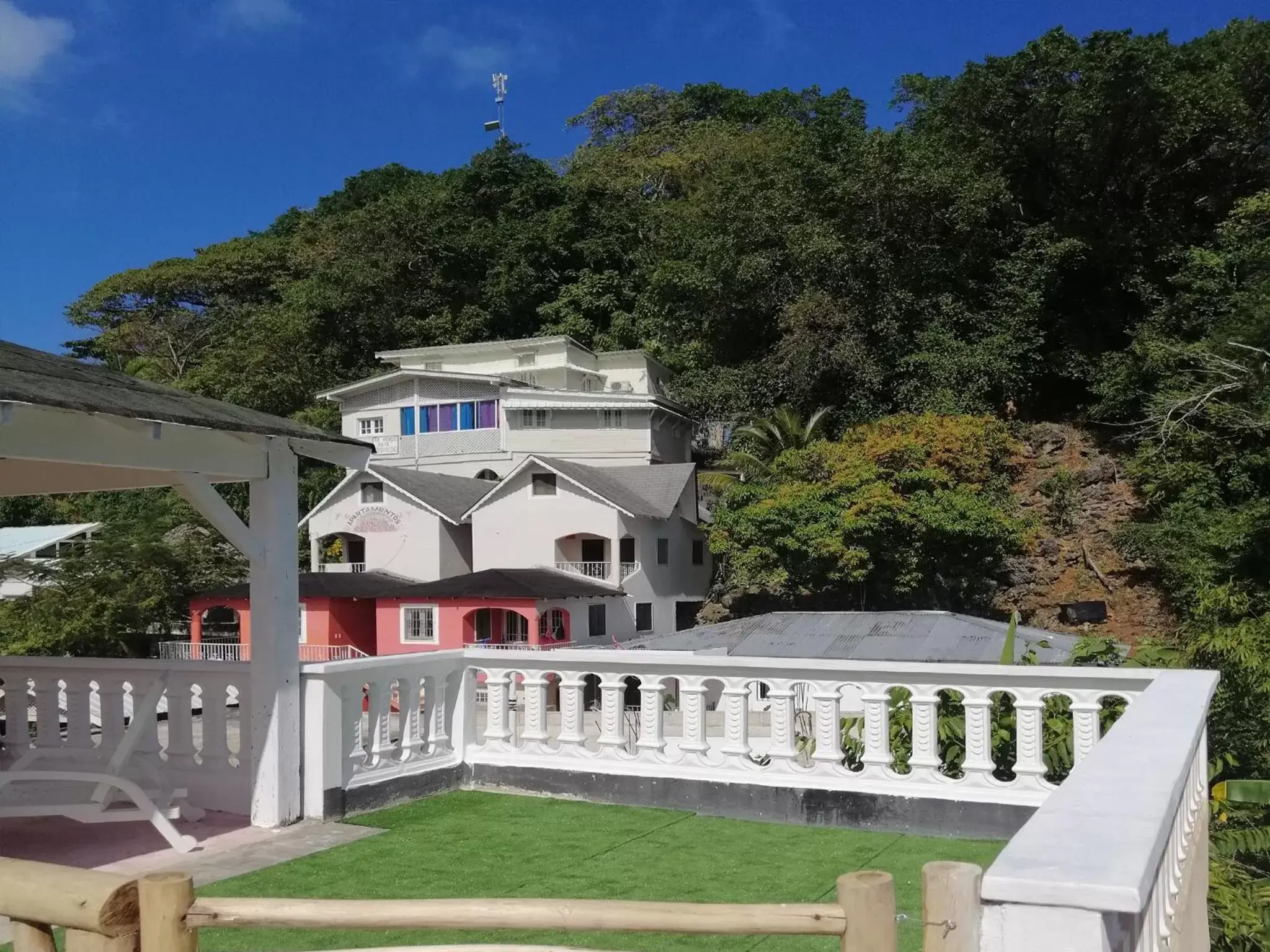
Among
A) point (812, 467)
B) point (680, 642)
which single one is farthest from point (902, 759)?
point (812, 467)

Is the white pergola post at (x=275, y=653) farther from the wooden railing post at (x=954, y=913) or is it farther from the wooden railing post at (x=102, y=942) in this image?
the wooden railing post at (x=954, y=913)

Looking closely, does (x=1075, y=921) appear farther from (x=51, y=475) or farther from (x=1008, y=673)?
(x=51, y=475)

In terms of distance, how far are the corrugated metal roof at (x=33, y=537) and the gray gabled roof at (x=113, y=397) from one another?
26.6m

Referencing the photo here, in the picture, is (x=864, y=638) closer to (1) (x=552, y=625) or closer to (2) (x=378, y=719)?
(2) (x=378, y=719)

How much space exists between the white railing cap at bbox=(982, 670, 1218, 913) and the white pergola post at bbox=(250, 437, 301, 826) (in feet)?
16.5

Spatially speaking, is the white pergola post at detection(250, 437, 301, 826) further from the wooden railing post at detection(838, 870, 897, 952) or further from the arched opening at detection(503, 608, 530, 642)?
the arched opening at detection(503, 608, 530, 642)

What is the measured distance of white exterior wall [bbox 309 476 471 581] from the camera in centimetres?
3597

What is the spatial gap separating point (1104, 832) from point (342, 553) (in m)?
39.4

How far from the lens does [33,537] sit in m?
33.2

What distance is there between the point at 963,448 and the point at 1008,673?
80.6 ft

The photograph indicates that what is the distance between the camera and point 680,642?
20.4m

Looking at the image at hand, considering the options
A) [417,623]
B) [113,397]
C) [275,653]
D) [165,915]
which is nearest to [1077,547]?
[417,623]

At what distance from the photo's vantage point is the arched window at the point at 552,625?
1184 inches

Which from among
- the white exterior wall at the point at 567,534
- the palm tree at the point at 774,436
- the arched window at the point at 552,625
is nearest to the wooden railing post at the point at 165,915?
the arched window at the point at 552,625
